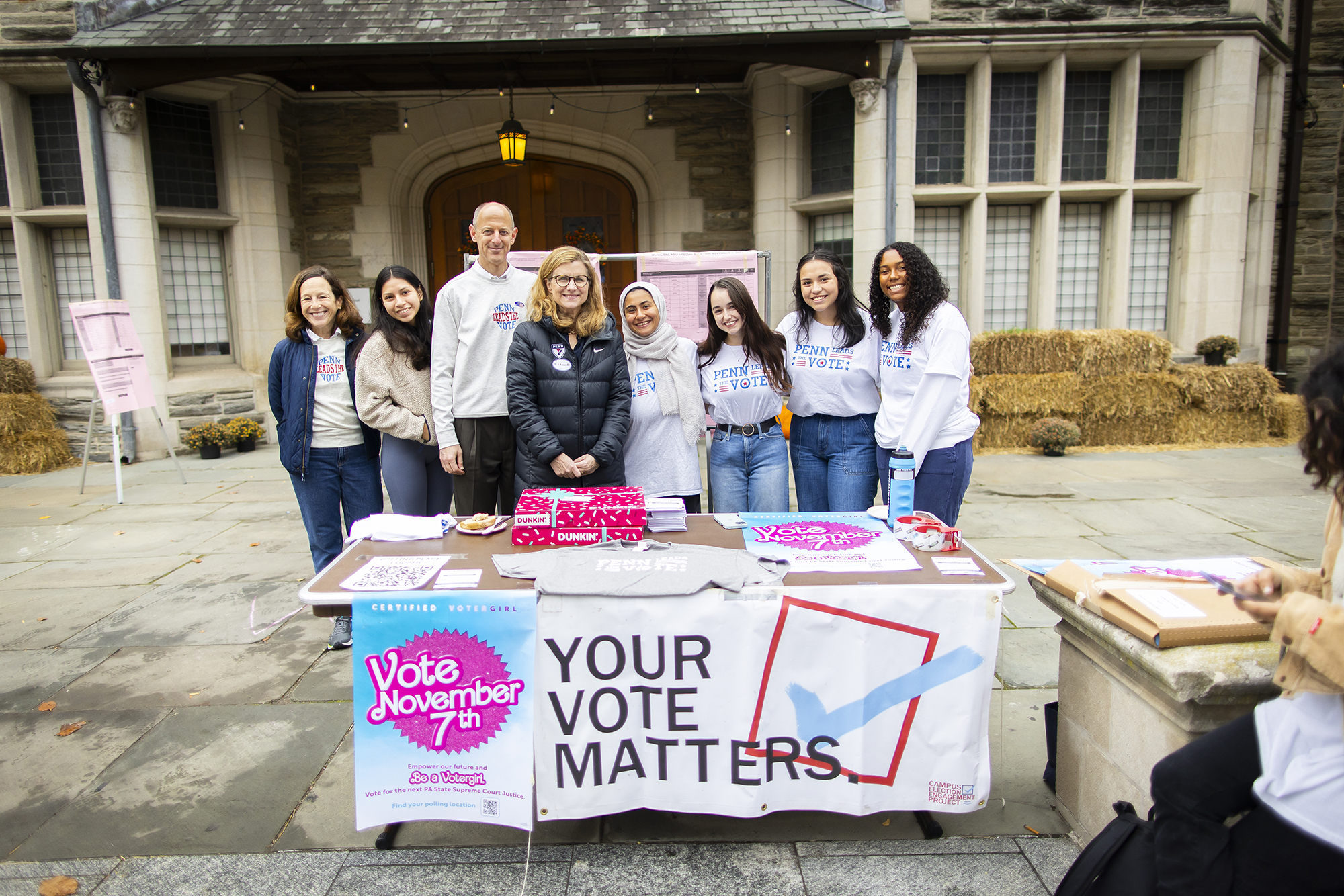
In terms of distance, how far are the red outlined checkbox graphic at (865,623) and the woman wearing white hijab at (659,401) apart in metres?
1.32

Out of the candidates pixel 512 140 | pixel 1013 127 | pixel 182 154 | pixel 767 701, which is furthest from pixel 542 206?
pixel 767 701

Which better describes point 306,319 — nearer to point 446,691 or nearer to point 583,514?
point 583,514

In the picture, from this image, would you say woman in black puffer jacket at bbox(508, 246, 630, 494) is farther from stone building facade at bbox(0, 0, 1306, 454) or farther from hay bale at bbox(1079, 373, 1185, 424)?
hay bale at bbox(1079, 373, 1185, 424)

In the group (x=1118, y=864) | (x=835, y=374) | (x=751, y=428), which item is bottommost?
(x=1118, y=864)

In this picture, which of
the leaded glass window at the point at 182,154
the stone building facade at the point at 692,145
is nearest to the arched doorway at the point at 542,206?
the stone building facade at the point at 692,145

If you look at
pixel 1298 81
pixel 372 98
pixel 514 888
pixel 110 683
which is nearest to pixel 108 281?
pixel 372 98

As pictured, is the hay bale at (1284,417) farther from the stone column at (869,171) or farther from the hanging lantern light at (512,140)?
the hanging lantern light at (512,140)

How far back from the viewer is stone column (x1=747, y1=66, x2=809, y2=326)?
835 cm

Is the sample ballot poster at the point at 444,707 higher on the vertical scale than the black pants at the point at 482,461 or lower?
lower

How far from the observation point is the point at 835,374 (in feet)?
11.1

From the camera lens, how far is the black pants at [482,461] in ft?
12.2

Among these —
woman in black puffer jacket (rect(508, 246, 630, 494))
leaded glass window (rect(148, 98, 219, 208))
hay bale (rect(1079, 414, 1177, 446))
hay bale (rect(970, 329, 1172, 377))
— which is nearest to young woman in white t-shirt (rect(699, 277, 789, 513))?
woman in black puffer jacket (rect(508, 246, 630, 494))

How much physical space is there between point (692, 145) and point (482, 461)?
21.1 feet

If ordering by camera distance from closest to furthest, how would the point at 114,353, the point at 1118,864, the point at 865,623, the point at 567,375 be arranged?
the point at 1118,864, the point at 865,623, the point at 567,375, the point at 114,353
